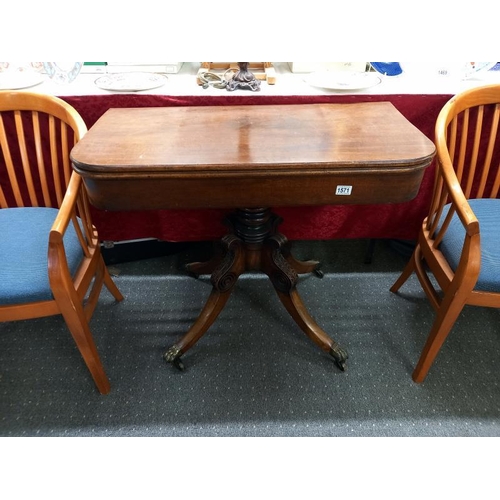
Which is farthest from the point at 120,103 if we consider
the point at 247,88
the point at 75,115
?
the point at 247,88

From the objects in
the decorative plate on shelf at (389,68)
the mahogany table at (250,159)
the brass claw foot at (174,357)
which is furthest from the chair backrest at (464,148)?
the brass claw foot at (174,357)

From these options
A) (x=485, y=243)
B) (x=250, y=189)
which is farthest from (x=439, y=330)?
(x=250, y=189)

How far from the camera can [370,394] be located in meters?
1.21

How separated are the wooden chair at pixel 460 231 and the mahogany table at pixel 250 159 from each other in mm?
149

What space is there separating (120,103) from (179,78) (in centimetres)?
26

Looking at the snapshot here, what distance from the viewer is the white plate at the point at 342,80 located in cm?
126

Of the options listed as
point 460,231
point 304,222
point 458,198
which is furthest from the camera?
point 304,222

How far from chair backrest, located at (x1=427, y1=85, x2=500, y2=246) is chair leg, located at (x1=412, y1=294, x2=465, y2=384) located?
189mm

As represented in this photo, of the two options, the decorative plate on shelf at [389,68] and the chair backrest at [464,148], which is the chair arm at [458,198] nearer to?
the chair backrest at [464,148]

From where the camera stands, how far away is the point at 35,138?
1.16 m

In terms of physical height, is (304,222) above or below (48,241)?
below

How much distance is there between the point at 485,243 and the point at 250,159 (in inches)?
27.2

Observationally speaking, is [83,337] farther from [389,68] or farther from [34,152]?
[389,68]

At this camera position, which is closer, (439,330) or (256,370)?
(439,330)
